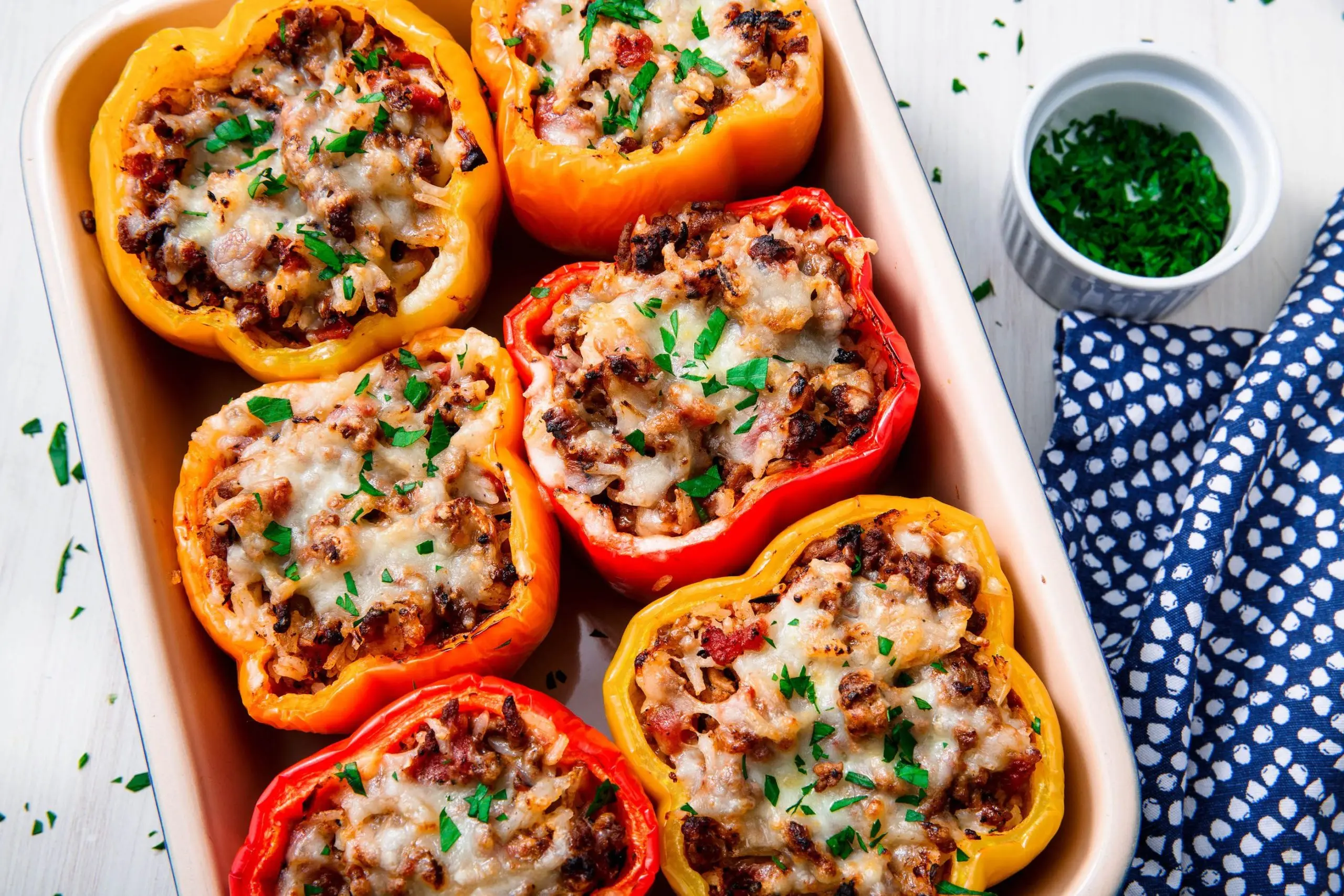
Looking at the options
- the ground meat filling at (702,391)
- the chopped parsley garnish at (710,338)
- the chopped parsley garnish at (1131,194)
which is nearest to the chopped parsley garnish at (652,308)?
the ground meat filling at (702,391)

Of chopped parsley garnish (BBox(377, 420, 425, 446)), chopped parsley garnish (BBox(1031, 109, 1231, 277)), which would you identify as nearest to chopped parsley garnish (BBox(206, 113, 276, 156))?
chopped parsley garnish (BBox(377, 420, 425, 446))

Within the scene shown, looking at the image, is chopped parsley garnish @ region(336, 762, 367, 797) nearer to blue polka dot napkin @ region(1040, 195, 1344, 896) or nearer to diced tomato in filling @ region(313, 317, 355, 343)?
diced tomato in filling @ region(313, 317, 355, 343)

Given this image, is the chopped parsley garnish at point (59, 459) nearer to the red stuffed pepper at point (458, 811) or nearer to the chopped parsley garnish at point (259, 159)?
the chopped parsley garnish at point (259, 159)

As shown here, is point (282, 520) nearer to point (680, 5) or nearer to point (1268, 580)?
point (680, 5)

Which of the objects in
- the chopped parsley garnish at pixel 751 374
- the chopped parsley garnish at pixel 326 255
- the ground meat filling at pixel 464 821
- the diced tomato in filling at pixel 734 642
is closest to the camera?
the ground meat filling at pixel 464 821

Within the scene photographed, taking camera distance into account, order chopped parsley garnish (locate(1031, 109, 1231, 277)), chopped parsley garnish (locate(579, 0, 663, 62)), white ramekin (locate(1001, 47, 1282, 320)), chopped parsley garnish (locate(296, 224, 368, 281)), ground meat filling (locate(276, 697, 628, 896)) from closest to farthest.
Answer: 1. ground meat filling (locate(276, 697, 628, 896))
2. chopped parsley garnish (locate(296, 224, 368, 281))
3. chopped parsley garnish (locate(579, 0, 663, 62))
4. white ramekin (locate(1001, 47, 1282, 320))
5. chopped parsley garnish (locate(1031, 109, 1231, 277))

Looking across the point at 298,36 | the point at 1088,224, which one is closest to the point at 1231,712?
the point at 1088,224
